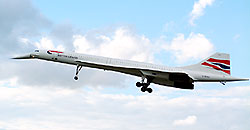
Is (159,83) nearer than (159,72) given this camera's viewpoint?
→ No

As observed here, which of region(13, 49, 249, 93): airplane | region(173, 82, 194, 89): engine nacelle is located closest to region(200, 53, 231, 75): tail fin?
region(13, 49, 249, 93): airplane

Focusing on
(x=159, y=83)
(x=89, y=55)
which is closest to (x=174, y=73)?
(x=159, y=83)

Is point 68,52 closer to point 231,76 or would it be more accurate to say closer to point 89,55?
point 89,55

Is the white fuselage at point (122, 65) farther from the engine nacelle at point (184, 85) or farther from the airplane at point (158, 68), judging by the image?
the engine nacelle at point (184, 85)

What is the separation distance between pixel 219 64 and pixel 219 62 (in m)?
0.19

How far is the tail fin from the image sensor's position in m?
29.7

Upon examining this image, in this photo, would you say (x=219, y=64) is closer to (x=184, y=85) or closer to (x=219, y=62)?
(x=219, y=62)

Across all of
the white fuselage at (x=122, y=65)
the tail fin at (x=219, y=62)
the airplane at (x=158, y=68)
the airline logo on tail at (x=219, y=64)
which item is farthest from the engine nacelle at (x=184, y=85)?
the airline logo on tail at (x=219, y=64)

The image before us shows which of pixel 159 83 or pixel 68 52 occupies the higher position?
pixel 68 52

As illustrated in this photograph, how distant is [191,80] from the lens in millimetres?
29766

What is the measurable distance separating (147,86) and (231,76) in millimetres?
7585

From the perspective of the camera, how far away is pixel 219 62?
2984 centimetres

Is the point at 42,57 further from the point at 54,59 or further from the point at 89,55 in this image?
the point at 89,55

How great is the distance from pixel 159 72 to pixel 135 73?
2.37m
